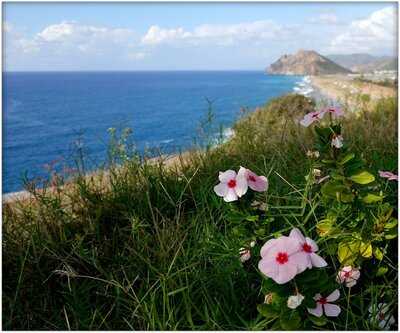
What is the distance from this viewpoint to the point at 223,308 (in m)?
1.96

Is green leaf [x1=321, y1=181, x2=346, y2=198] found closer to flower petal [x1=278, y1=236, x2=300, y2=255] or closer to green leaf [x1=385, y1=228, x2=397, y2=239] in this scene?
green leaf [x1=385, y1=228, x2=397, y2=239]

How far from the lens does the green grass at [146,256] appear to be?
6.50 feet

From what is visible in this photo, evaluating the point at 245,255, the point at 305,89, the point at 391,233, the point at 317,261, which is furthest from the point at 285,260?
the point at 305,89

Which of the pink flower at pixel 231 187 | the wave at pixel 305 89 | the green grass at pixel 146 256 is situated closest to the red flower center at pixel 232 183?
the pink flower at pixel 231 187

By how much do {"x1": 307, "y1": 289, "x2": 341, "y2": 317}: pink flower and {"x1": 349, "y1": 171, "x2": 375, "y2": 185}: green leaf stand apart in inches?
17.9

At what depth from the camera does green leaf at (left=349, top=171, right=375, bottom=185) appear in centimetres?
193

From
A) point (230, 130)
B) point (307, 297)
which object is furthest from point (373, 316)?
point (230, 130)

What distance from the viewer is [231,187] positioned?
6.47 feet

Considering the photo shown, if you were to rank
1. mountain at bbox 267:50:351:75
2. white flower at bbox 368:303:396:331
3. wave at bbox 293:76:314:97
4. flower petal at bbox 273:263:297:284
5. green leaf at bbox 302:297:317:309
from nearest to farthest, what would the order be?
flower petal at bbox 273:263:297:284, green leaf at bbox 302:297:317:309, white flower at bbox 368:303:396:331, wave at bbox 293:76:314:97, mountain at bbox 267:50:351:75

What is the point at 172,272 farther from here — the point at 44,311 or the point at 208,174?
the point at 208,174

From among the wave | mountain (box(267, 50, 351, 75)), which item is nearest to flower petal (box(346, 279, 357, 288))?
the wave

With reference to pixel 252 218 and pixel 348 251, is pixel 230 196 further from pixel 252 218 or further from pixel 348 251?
pixel 348 251

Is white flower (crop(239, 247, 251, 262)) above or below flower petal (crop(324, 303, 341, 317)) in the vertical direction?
above

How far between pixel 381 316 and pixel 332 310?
25cm
